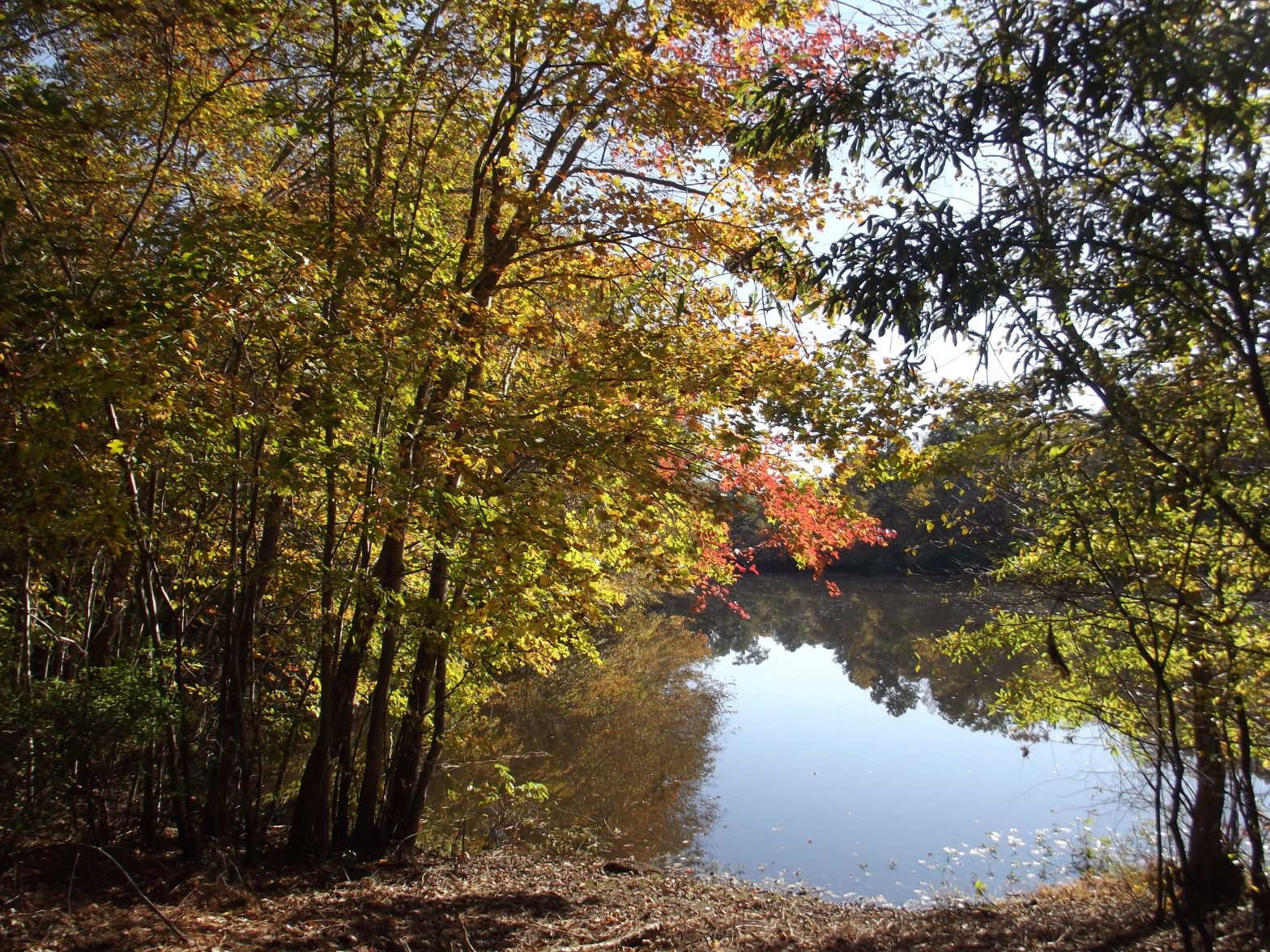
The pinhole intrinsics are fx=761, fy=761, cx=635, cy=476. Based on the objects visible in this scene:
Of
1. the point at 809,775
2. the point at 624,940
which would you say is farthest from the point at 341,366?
the point at 809,775

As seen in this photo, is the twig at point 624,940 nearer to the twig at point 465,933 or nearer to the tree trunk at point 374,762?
the twig at point 465,933

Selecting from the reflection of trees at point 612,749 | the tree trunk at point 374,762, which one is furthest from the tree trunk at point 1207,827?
the tree trunk at point 374,762

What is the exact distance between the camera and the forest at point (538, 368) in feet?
10.3

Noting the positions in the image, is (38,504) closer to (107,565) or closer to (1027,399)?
(107,565)

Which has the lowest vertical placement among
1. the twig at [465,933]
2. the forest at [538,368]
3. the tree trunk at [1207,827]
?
the twig at [465,933]

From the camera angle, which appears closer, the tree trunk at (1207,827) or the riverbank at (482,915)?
the tree trunk at (1207,827)

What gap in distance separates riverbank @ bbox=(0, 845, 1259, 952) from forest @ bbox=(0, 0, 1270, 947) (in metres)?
0.36

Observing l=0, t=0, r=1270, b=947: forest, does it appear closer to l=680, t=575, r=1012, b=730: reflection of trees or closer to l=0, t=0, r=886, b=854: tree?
l=0, t=0, r=886, b=854: tree

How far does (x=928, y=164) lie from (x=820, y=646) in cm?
2087

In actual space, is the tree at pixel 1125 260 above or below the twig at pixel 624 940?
above

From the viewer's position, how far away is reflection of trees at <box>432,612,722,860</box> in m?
8.70

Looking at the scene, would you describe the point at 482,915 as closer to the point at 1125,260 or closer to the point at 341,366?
the point at 341,366

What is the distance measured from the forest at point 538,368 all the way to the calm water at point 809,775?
1310 millimetres

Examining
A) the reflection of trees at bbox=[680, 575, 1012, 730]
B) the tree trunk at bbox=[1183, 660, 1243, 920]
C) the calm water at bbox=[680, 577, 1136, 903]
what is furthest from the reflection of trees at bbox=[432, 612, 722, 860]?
the tree trunk at bbox=[1183, 660, 1243, 920]
